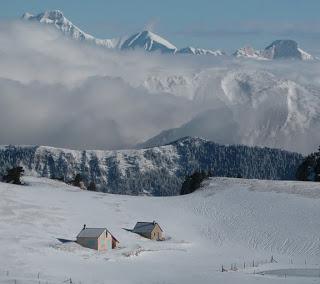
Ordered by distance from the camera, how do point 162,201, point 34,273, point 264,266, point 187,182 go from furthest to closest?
point 187,182 → point 162,201 → point 264,266 → point 34,273

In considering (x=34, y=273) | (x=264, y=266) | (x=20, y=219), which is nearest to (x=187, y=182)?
(x=20, y=219)

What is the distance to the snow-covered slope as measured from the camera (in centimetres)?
7200

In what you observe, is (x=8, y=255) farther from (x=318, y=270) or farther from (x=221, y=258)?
(x=318, y=270)

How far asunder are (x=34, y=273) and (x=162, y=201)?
2267 inches

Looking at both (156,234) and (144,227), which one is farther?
(144,227)

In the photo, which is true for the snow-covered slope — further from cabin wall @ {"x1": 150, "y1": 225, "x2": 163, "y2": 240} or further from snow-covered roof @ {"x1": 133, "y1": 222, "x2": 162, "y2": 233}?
snow-covered roof @ {"x1": 133, "y1": 222, "x2": 162, "y2": 233}

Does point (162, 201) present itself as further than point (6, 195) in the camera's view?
Yes

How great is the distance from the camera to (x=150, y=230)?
320ft

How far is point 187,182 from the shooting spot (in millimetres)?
178000

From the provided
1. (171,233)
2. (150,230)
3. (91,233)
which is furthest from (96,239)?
(171,233)

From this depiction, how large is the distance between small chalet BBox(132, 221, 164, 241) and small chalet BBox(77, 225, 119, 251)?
9.18m

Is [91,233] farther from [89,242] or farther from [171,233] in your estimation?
[171,233]

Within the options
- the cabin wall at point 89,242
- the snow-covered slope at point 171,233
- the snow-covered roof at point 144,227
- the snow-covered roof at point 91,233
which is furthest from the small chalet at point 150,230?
the cabin wall at point 89,242

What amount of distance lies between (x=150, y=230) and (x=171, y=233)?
5191mm
